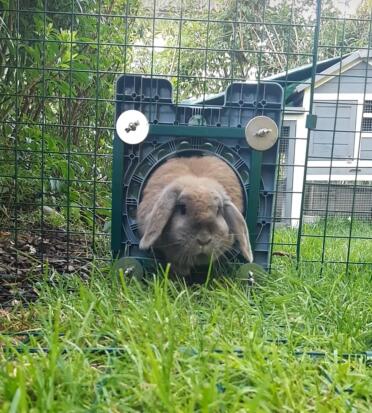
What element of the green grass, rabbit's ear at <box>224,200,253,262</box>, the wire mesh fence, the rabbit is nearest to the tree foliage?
the wire mesh fence

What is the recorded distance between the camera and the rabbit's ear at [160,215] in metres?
2.15

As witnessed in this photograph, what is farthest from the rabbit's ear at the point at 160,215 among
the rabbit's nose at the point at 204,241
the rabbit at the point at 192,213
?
the rabbit's nose at the point at 204,241

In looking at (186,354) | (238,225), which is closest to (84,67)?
(238,225)

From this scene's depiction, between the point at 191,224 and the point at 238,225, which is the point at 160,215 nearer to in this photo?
the point at 191,224

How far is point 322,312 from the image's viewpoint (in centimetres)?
183

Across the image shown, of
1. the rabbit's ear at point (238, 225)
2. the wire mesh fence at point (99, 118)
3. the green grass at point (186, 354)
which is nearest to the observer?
the green grass at point (186, 354)

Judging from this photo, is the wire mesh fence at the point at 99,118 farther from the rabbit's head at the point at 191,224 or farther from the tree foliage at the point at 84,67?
the rabbit's head at the point at 191,224

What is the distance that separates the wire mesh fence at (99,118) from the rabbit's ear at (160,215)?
340 millimetres

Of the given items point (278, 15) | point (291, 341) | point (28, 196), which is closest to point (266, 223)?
point (291, 341)

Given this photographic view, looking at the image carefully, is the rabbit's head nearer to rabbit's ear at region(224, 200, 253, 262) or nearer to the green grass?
rabbit's ear at region(224, 200, 253, 262)

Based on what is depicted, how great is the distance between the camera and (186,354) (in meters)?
1.39

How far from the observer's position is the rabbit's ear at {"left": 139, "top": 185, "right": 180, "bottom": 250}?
215cm

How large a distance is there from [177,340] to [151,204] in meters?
0.86

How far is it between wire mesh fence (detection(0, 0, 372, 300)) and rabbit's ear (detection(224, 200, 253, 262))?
0.55 feet
